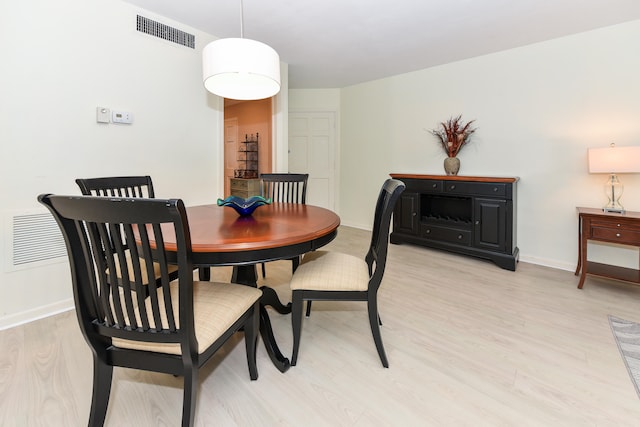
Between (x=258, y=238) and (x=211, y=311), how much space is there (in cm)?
34

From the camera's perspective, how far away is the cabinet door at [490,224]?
3.21 meters

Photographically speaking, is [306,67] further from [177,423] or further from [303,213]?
[177,423]

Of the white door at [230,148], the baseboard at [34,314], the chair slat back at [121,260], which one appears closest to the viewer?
the chair slat back at [121,260]

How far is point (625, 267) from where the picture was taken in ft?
9.43

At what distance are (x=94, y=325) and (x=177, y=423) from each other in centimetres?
55

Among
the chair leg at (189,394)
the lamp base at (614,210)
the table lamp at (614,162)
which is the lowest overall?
the chair leg at (189,394)

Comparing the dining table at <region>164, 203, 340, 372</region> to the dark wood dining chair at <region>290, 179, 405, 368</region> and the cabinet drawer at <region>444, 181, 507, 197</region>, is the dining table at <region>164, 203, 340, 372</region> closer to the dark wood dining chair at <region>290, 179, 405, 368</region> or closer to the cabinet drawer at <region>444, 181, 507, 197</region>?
the dark wood dining chair at <region>290, 179, 405, 368</region>

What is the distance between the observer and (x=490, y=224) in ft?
10.8

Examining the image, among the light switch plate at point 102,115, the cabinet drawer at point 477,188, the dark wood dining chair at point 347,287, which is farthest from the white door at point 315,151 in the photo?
the dark wood dining chair at point 347,287

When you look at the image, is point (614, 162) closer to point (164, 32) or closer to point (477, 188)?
point (477, 188)

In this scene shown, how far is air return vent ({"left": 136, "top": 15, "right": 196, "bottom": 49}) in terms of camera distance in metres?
2.64

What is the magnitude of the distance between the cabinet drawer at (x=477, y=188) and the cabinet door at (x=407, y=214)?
0.44 m

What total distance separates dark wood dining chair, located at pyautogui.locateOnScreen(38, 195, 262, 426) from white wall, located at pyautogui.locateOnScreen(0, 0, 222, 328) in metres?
1.60

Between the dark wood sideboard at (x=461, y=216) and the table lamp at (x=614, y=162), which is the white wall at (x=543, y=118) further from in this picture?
the dark wood sideboard at (x=461, y=216)
